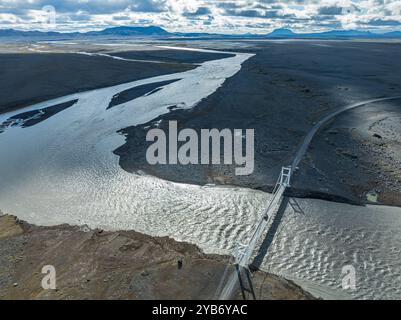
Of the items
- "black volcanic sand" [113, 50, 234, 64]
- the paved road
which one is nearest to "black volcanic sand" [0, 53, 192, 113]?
"black volcanic sand" [113, 50, 234, 64]

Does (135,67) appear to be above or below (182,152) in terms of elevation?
above

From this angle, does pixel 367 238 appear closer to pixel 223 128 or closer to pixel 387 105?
pixel 223 128

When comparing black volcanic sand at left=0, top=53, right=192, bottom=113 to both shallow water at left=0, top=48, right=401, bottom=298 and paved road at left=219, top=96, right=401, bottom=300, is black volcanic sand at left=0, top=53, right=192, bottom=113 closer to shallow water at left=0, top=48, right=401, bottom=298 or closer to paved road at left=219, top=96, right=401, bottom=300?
shallow water at left=0, top=48, right=401, bottom=298

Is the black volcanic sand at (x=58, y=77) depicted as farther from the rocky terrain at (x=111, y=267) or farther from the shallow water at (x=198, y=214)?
the rocky terrain at (x=111, y=267)

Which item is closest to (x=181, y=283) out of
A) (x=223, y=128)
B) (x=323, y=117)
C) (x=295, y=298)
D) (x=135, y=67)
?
(x=295, y=298)

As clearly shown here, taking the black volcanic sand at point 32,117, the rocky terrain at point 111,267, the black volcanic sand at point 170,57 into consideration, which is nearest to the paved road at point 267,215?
the rocky terrain at point 111,267
